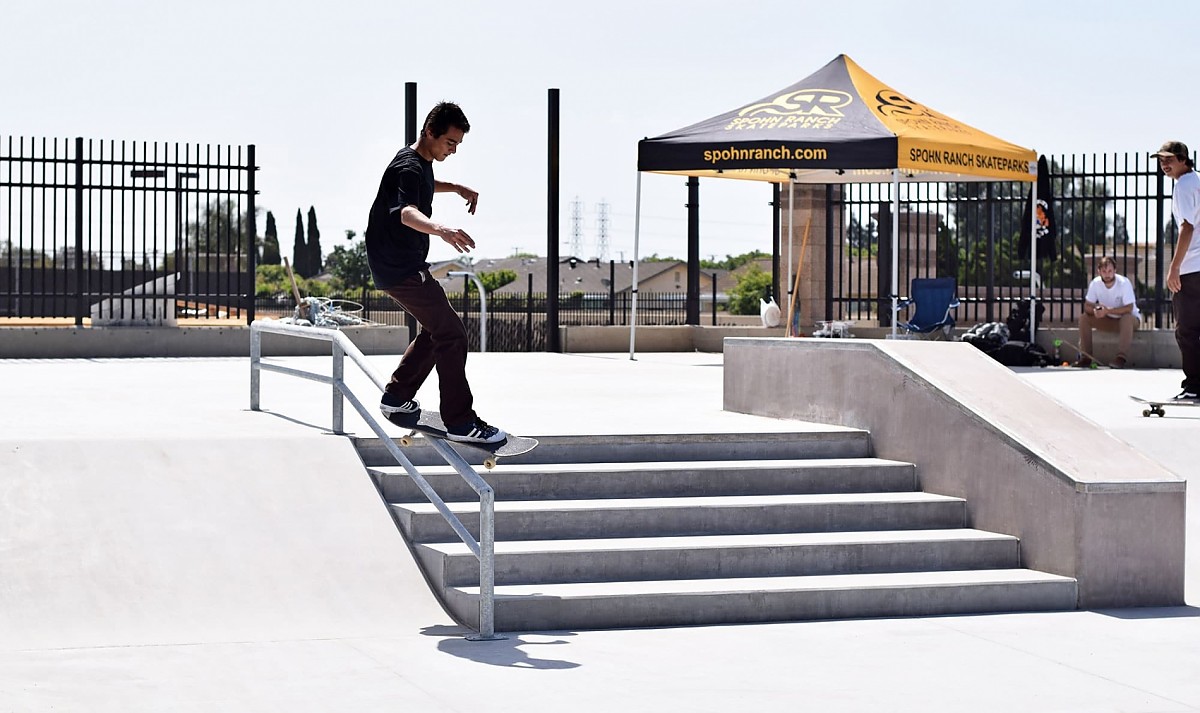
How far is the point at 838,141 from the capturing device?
15.2 metres

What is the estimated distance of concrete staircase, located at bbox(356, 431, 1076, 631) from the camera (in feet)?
20.6

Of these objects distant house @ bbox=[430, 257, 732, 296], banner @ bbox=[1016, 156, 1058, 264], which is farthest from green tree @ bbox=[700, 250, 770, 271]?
banner @ bbox=[1016, 156, 1058, 264]

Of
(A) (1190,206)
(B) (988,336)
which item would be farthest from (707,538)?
(B) (988,336)

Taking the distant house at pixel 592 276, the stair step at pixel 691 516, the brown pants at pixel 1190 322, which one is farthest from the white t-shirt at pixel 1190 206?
the distant house at pixel 592 276

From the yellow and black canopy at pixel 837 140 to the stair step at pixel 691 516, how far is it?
8268 millimetres

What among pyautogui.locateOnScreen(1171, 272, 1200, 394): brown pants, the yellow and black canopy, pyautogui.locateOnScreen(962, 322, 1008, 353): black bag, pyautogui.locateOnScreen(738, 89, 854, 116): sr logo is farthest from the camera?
pyautogui.locateOnScreen(962, 322, 1008, 353): black bag

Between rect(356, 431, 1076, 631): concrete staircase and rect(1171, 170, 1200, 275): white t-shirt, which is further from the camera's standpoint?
rect(1171, 170, 1200, 275): white t-shirt

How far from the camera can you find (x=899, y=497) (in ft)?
24.4

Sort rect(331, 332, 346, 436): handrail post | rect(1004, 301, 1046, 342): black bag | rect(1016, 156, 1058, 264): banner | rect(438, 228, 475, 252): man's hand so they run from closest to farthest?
1. rect(438, 228, 475, 252): man's hand
2. rect(331, 332, 346, 436): handrail post
3. rect(1004, 301, 1046, 342): black bag
4. rect(1016, 156, 1058, 264): banner

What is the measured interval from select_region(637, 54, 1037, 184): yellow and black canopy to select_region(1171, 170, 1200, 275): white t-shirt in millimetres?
4948

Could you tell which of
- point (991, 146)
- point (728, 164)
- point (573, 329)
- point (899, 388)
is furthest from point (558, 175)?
point (899, 388)

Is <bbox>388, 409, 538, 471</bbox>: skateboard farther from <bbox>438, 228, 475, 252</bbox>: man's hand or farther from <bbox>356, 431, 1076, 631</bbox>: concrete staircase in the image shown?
<bbox>438, 228, 475, 252</bbox>: man's hand

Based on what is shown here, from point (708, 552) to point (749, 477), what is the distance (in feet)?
3.11

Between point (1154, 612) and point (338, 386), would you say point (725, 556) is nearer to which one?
point (1154, 612)
